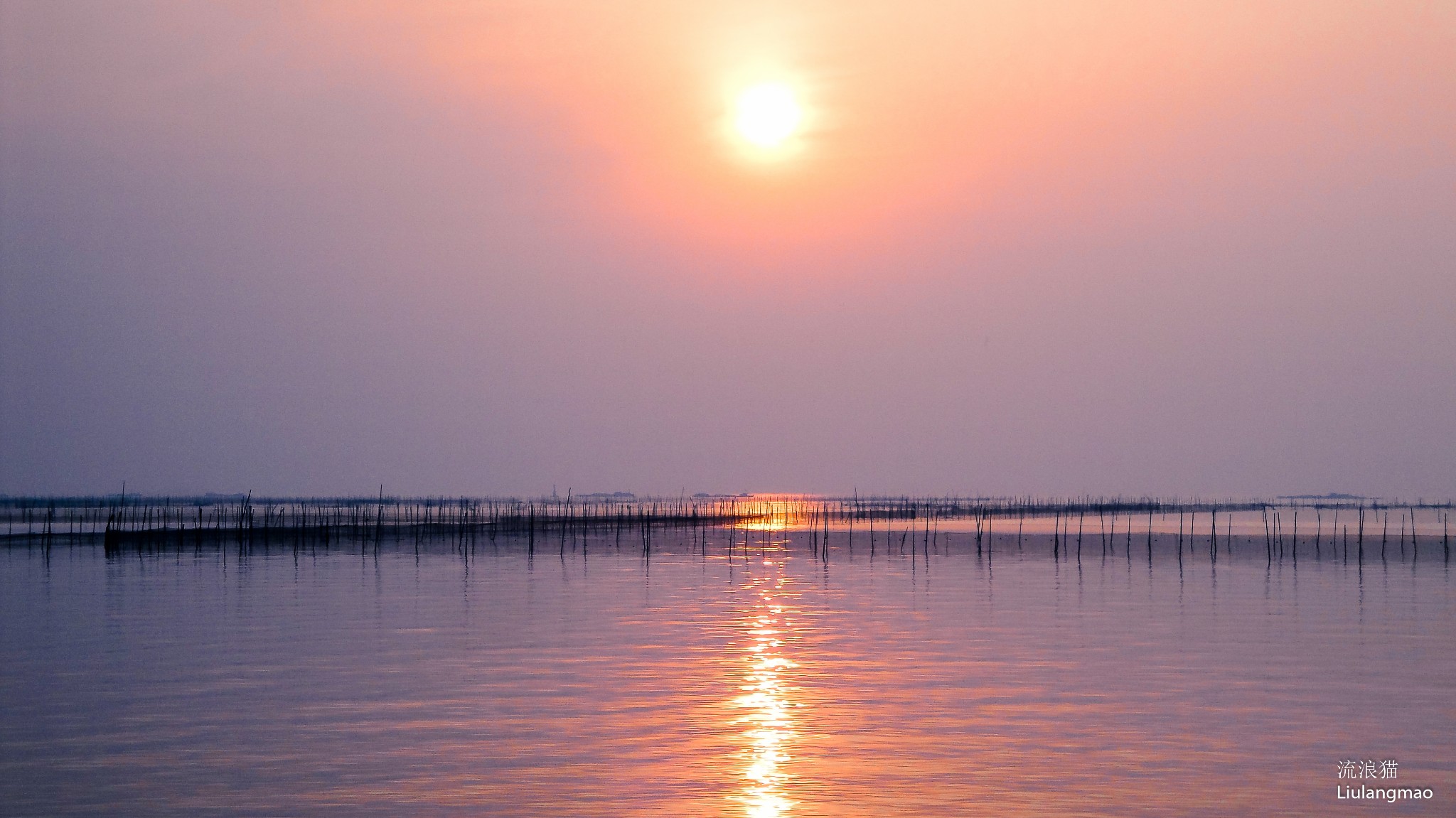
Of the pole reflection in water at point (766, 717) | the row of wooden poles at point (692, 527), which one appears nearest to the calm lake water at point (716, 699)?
the pole reflection in water at point (766, 717)

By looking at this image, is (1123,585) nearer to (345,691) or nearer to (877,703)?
(877,703)

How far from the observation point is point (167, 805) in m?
12.7

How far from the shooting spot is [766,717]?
17.3 metres

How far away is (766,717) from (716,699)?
4.68ft

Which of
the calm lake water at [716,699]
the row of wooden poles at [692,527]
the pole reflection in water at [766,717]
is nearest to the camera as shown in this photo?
the pole reflection in water at [766,717]

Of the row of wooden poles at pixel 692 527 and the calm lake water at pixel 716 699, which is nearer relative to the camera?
the calm lake water at pixel 716 699

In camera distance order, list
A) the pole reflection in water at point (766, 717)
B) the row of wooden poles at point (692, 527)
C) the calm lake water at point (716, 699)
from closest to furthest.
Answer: the pole reflection in water at point (766, 717), the calm lake water at point (716, 699), the row of wooden poles at point (692, 527)

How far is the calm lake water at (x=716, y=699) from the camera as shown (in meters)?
13.4

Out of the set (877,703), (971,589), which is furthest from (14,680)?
(971,589)

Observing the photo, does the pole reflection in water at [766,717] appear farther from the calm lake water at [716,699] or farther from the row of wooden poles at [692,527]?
the row of wooden poles at [692,527]

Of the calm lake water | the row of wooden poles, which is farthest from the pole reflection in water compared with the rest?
the row of wooden poles

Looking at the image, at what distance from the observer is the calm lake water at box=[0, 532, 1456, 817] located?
1341cm

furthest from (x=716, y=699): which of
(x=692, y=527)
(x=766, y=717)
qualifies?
(x=692, y=527)

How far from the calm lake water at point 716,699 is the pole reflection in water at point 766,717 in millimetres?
75
